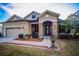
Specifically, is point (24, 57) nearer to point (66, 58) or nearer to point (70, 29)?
point (66, 58)

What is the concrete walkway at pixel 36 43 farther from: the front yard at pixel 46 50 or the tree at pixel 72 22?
the tree at pixel 72 22

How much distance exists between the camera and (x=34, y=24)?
109 inches

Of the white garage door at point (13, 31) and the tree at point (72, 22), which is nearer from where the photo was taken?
the tree at point (72, 22)

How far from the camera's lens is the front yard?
270 cm

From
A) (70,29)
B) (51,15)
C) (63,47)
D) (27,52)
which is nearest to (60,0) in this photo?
(51,15)

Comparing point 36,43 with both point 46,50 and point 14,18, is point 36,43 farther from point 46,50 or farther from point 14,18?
point 14,18

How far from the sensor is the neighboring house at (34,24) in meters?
2.73

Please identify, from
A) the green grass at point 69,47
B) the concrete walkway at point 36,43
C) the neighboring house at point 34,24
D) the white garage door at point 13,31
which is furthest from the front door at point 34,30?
the green grass at point 69,47

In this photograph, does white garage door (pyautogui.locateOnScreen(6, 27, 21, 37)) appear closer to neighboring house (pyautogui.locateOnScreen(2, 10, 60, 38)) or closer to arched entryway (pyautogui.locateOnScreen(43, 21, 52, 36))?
neighboring house (pyautogui.locateOnScreen(2, 10, 60, 38))

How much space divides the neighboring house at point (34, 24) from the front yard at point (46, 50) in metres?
0.19

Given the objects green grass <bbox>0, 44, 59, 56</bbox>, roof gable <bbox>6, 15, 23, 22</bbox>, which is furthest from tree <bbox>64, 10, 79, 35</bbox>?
roof gable <bbox>6, 15, 23, 22</bbox>

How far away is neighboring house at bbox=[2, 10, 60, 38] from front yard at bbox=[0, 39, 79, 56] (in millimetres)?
186

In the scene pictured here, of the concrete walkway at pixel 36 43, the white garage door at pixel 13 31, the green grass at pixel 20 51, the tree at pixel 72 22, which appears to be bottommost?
the green grass at pixel 20 51

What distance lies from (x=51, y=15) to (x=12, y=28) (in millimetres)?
593
